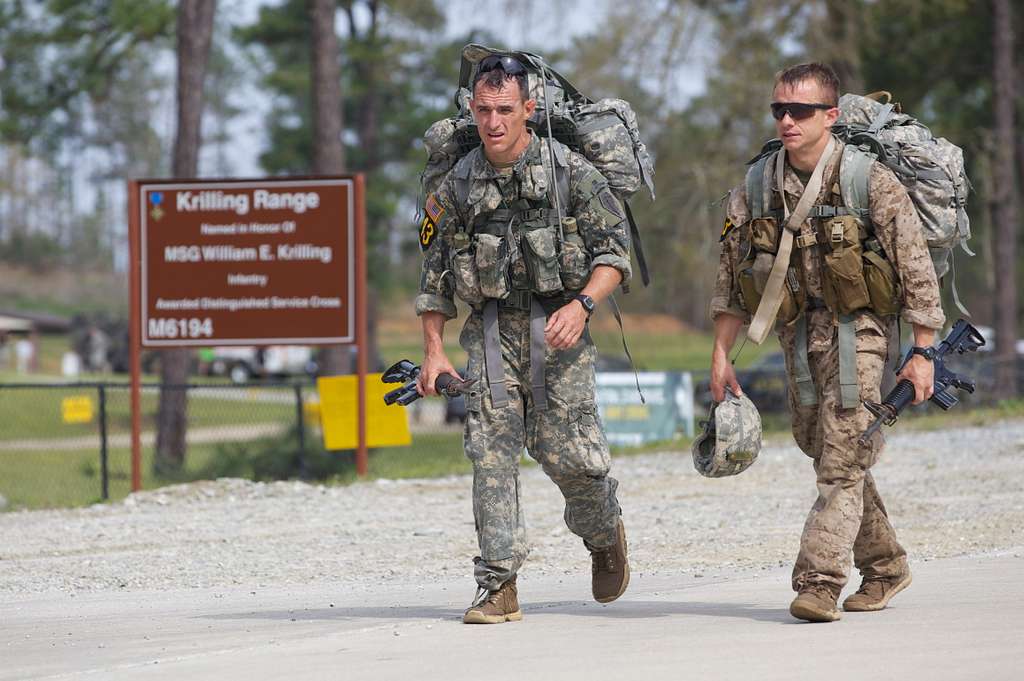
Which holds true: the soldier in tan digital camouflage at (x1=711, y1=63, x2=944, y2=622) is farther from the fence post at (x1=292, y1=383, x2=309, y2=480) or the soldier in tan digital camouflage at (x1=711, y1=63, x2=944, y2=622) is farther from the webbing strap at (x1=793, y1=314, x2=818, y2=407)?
the fence post at (x1=292, y1=383, x2=309, y2=480)

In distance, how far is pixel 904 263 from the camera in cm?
552

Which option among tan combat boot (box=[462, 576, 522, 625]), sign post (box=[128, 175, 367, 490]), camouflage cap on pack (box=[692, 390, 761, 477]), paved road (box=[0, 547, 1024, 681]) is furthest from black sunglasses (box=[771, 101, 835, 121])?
sign post (box=[128, 175, 367, 490])

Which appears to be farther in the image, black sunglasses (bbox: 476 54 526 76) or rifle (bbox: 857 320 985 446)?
black sunglasses (bbox: 476 54 526 76)

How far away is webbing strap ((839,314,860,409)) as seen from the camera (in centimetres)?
557

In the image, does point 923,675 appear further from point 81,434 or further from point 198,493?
point 81,434

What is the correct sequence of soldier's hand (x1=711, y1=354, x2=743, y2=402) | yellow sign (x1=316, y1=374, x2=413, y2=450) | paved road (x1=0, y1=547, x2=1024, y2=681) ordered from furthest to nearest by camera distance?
yellow sign (x1=316, y1=374, x2=413, y2=450) < soldier's hand (x1=711, y1=354, x2=743, y2=402) < paved road (x1=0, y1=547, x2=1024, y2=681)

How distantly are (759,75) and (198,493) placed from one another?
13.9 metres

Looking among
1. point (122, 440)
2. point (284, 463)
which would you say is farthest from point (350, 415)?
point (122, 440)

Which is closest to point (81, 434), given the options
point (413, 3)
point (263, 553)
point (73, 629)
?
point (413, 3)

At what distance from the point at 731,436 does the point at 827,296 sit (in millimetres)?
621

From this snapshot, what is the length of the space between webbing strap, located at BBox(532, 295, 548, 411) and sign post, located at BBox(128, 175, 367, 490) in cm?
805

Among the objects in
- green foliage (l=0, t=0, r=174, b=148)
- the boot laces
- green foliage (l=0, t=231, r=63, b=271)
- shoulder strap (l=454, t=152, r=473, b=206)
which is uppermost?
green foliage (l=0, t=231, r=63, b=271)

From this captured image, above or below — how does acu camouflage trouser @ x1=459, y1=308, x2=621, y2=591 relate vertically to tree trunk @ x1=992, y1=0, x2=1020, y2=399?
below

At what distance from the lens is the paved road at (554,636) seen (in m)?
4.82
